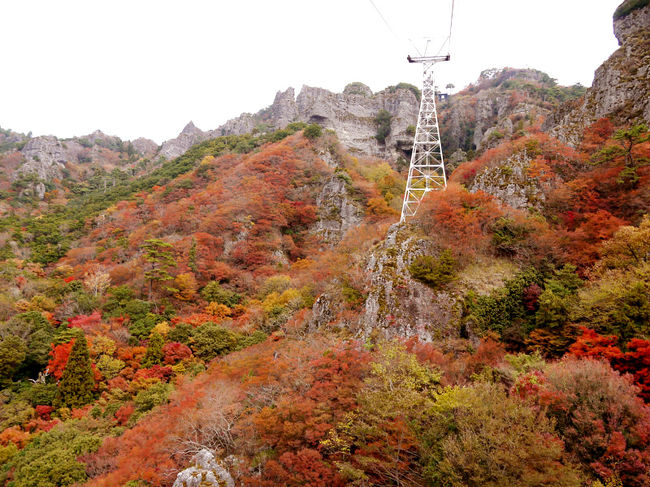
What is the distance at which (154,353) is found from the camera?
19.3m

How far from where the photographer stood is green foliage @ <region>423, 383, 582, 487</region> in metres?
5.93

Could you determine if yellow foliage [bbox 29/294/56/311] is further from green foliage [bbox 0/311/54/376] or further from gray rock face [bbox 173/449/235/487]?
gray rock face [bbox 173/449/235/487]

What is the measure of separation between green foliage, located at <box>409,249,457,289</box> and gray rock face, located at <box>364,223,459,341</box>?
0.30m

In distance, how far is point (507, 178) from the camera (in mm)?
18922

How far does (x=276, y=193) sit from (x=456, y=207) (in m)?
23.5

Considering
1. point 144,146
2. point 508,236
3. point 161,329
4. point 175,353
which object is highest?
point 144,146

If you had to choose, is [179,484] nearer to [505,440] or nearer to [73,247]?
[505,440]

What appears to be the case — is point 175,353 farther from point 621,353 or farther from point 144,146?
point 144,146

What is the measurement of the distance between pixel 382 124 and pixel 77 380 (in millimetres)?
55332

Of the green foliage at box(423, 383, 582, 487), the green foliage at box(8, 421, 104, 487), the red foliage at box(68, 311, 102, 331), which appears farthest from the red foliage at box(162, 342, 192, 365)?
the green foliage at box(423, 383, 582, 487)

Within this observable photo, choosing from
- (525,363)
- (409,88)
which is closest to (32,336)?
(525,363)

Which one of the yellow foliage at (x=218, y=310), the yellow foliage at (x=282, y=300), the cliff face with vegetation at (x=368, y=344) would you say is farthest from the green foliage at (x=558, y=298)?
the yellow foliage at (x=218, y=310)

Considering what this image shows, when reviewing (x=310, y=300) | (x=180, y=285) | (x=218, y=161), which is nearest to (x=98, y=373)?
(x=180, y=285)

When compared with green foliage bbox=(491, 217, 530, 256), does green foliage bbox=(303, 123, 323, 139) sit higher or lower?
higher
